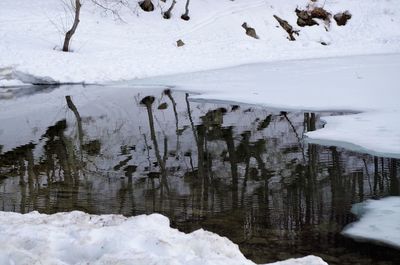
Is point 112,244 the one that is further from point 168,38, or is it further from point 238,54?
point 168,38

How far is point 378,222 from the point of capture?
595cm

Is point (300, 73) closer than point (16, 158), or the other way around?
point (16, 158)

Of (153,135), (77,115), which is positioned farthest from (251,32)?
(153,135)

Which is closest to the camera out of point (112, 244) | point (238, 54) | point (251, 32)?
point (112, 244)

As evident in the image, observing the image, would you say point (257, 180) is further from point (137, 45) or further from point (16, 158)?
point (137, 45)

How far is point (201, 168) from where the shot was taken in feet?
28.1

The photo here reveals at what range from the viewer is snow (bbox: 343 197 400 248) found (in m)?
5.56

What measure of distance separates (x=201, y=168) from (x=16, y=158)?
348cm

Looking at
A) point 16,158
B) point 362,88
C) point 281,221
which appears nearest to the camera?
point 281,221

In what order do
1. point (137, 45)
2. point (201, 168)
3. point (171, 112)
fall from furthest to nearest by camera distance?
point (137, 45) → point (171, 112) → point (201, 168)

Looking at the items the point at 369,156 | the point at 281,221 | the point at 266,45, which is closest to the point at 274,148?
the point at 369,156

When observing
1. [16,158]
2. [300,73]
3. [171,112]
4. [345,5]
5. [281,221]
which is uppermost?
[345,5]

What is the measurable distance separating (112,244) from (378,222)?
10.7 ft

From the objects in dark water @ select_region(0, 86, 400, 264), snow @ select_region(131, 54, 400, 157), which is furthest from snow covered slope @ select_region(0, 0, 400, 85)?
dark water @ select_region(0, 86, 400, 264)
